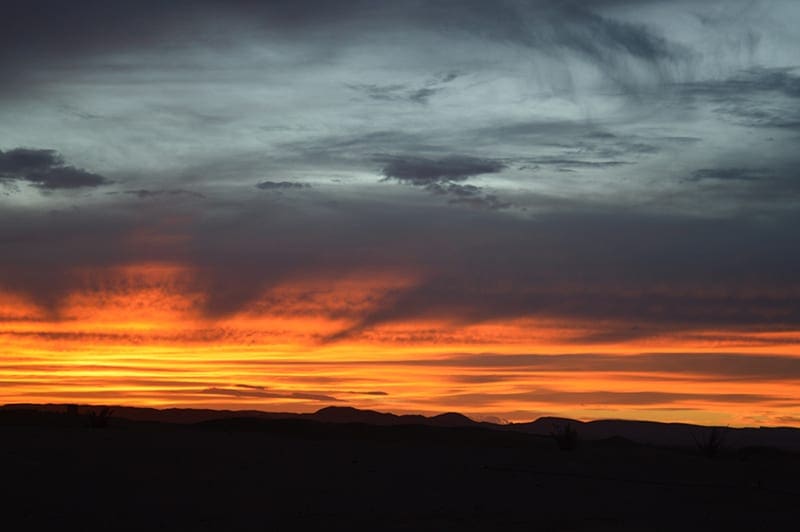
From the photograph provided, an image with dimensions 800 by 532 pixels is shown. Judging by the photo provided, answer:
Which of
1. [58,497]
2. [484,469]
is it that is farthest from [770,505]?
[58,497]

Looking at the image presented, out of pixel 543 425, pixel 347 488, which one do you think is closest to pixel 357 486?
pixel 347 488

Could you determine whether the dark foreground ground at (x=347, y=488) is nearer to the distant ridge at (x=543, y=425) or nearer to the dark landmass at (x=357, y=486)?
the dark landmass at (x=357, y=486)

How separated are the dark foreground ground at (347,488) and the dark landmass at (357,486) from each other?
0.03 meters

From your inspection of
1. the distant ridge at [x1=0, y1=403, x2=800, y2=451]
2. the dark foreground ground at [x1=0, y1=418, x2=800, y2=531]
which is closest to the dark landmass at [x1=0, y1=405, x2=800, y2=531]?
the dark foreground ground at [x1=0, y1=418, x2=800, y2=531]

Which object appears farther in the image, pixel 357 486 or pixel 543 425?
pixel 543 425

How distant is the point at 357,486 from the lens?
19172 mm

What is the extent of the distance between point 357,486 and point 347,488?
30 cm

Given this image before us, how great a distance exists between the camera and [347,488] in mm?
18922

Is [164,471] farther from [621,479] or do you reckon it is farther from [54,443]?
[621,479]

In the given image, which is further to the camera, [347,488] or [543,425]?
[543,425]

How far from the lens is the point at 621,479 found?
73.9 feet

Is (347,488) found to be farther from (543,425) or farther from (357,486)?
(543,425)

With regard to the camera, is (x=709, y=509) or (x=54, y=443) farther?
(x=54, y=443)

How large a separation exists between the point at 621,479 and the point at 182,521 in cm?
1037
